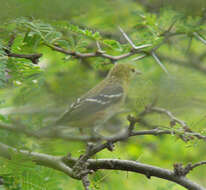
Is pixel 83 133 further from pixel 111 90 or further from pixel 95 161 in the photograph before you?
Answer: pixel 95 161

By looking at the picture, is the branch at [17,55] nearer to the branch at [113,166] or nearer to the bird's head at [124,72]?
the branch at [113,166]

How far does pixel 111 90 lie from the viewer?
5988 millimetres

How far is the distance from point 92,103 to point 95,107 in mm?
79

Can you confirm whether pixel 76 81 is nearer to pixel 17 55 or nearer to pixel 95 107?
pixel 95 107

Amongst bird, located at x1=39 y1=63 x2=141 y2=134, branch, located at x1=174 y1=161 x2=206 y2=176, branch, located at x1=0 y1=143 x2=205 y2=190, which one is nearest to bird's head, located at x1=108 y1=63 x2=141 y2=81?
bird, located at x1=39 y1=63 x2=141 y2=134

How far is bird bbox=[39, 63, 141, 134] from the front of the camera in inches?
192

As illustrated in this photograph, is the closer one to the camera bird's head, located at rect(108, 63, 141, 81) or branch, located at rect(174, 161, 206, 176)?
branch, located at rect(174, 161, 206, 176)

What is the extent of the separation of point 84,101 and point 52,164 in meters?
2.06

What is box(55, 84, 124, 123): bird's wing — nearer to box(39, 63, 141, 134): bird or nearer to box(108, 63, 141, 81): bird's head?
box(39, 63, 141, 134): bird

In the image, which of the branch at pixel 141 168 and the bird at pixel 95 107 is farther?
the bird at pixel 95 107

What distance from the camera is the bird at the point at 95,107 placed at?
4.87m

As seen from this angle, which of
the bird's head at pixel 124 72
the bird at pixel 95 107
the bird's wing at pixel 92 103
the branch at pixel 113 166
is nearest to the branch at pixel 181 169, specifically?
the branch at pixel 113 166

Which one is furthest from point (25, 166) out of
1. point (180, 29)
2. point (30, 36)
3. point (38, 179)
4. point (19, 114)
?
point (19, 114)

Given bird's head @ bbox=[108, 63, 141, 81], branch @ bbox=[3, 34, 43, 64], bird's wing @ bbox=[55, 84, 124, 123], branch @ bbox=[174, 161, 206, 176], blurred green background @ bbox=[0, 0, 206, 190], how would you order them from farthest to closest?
1. bird's head @ bbox=[108, 63, 141, 81]
2. bird's wing @ bbox=[55, 84, 124, 123]
3. branch @ bbox=[174, 161, 206, 176]
4. branch @ bbox=[3, 34, 43, 64]
5. blurred green background @ bbox=[0, 0, 206, 190]
